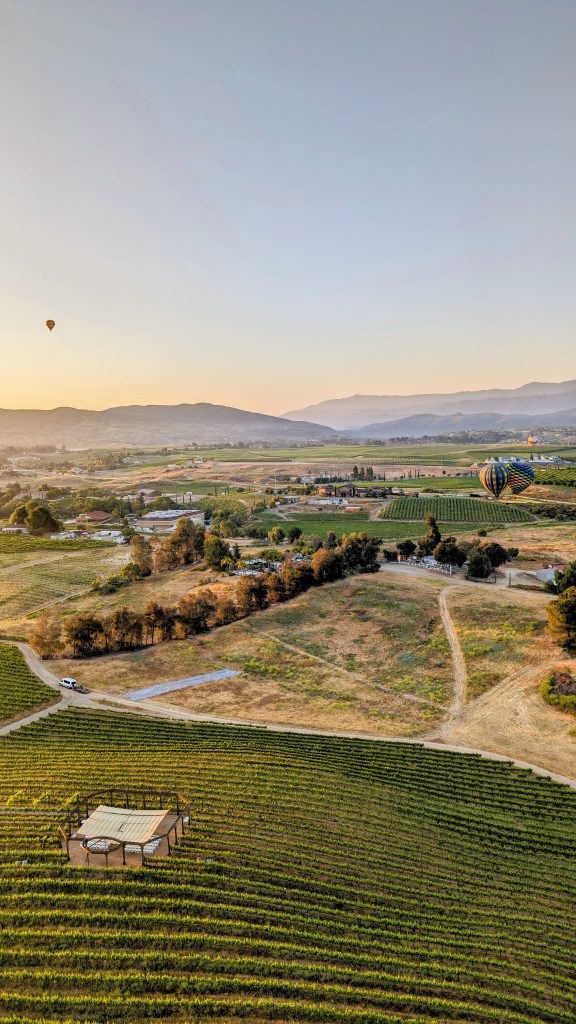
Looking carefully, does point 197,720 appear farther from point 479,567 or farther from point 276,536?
point 276,536

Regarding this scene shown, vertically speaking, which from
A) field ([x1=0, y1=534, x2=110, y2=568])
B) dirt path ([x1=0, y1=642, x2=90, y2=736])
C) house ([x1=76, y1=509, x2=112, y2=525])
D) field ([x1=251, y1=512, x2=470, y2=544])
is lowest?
dirt path ([x1=0, y1=642, x2=90, y2=736])

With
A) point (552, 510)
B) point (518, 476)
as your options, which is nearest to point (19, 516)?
point (518, 476)

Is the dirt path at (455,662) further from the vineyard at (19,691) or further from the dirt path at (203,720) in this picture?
the vineyard at (19,691)

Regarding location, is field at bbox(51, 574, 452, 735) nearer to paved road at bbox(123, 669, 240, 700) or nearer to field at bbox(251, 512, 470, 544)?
paved road at bbox(123, 669, 240, 700)

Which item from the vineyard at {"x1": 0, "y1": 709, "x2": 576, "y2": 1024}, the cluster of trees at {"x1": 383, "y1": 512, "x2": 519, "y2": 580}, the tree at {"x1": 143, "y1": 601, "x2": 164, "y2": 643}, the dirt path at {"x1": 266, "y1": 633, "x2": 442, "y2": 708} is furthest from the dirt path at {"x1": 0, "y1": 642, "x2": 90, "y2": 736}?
the cluster of trees at {"x1": 383, "y1": 512, "x2": 519, "y2": 580}

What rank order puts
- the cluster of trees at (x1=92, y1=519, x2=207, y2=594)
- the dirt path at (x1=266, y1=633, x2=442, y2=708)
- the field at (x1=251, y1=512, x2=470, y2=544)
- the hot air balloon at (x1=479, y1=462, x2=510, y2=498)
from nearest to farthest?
the dirt path at (x1=266, y1=633, x2=442, y2=708) → the cluster of trees at (x1=92, y1=519, x2=207, y2=594) → the hot air balloon at (x1=479, y1=462, x2=510, y2=498) → the field at (x1=251, y1=512, x2=470, y2=544)

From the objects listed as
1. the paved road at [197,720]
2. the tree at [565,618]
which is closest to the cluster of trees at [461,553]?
the tree at [565,618]

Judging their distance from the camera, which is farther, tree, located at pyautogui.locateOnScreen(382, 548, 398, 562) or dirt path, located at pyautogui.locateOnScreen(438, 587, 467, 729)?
tree, located at pyautogui.locateOnScreen(382, 548, 398, 562)
